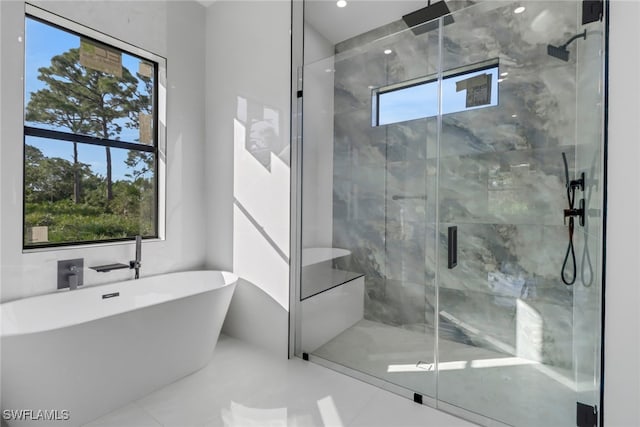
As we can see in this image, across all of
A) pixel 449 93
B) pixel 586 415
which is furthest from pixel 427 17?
pixel 586 415

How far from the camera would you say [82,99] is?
96.1 inches

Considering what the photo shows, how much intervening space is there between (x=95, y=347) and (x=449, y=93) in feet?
8.48

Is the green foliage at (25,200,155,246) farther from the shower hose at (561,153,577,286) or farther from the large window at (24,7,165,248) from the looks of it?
the shower hose at (561,153,577,286)

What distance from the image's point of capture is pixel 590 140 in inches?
62.9

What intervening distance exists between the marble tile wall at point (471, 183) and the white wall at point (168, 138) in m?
1.52

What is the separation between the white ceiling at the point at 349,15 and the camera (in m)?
2.42

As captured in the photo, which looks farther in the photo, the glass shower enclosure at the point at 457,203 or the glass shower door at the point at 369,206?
the glass shower door at the point at 369,206

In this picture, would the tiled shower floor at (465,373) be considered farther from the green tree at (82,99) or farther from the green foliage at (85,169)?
the green tree at (82,99)

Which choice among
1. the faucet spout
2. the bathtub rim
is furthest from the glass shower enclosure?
the faucet spout

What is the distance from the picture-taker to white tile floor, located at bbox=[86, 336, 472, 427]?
1745 mm

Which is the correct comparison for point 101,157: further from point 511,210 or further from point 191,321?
point 511,210

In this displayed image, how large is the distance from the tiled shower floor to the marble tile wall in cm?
8

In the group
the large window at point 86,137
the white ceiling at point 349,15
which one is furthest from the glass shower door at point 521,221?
the large window at point 86,137

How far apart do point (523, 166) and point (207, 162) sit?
2.70 m
